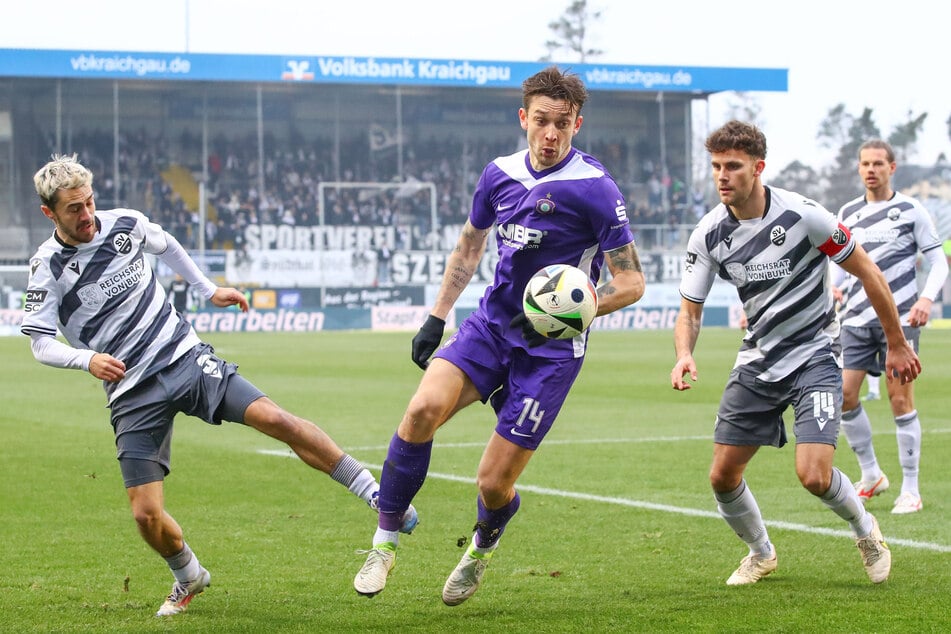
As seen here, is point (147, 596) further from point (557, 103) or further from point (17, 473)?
point (17, 473)

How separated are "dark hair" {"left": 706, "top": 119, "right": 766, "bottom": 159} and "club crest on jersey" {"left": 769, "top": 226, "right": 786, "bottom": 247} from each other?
0.36m

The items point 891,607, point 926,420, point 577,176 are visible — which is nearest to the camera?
point 891,607

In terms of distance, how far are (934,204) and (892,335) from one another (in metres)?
46.9

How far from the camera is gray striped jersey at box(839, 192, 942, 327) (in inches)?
362

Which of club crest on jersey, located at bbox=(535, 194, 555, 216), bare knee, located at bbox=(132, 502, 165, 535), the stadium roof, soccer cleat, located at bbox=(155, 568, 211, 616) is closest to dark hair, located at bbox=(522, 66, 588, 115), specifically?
club crest on jersey, located at bbox=(535, 194, 555, 216)

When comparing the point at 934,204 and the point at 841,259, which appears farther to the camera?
the point at 934,204

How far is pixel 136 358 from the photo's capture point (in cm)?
611

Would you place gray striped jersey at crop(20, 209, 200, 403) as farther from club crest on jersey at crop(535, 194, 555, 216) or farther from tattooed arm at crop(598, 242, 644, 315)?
tattooed arm at crop(598, 242, 644, 315)

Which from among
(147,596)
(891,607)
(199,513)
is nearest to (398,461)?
(147,596)

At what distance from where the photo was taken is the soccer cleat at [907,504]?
27.8 ft

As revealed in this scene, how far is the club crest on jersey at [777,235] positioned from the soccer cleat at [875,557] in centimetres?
149

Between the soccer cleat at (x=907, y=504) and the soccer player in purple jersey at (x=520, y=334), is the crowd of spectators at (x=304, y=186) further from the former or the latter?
the soccer player in purple jersey at (x=520, y=334)

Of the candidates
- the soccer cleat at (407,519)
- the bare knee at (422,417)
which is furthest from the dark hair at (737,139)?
the soccer cleat at (407,519)

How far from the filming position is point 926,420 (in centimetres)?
1449
